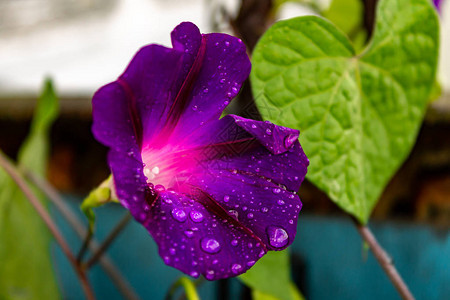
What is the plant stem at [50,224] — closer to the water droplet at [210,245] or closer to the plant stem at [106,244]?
the plant stem at [106,244]

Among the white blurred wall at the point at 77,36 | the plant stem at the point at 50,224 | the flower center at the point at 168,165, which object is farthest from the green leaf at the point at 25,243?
the white blurred wall at the point at 77,36

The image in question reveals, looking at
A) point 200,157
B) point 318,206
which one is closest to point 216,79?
point 200,157

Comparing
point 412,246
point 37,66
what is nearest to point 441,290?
point 412,246

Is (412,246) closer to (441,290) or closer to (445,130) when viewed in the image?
(441,290)

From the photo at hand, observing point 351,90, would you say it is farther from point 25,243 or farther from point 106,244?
point 25,243

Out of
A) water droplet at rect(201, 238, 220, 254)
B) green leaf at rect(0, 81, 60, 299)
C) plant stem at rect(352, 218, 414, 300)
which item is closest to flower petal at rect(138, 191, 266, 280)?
water droplet at rect(201, 238, 220, 254)

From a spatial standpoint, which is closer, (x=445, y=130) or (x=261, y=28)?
(x=261, y=28)

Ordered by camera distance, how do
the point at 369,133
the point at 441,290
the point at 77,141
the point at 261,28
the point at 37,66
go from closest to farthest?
the point at 369,133 → the point at 261,28 → the point at 441,290 → the point at 77,141 → the point at 37,66
